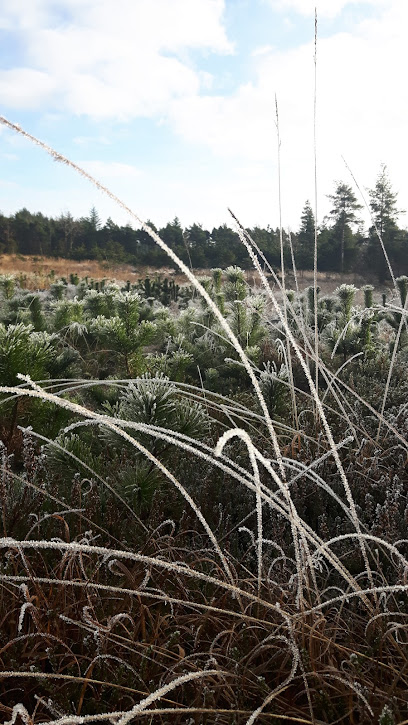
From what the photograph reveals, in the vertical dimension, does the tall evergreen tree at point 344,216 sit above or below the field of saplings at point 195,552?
above

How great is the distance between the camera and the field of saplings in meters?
1.18

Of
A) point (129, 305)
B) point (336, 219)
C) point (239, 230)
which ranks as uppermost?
point (336, 219)

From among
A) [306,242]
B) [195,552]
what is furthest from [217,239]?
[195,552]

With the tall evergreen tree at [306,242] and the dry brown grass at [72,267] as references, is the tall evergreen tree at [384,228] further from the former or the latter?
the dry brown grass at [72,267]

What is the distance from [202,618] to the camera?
1.44m

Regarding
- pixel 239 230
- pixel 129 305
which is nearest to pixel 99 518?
pixel 239 230

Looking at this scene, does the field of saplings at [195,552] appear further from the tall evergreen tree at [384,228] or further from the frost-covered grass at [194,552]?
the tall evergreen tree at [384,228]

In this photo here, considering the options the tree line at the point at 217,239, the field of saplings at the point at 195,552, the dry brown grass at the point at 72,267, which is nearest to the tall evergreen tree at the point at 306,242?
the tree line at the point at 217,239

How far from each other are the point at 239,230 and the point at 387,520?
3.76 feet

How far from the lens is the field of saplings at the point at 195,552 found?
1183 millimetres

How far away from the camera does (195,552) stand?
1841 mm

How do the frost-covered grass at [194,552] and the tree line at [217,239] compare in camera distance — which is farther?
the tree line at [217,239]

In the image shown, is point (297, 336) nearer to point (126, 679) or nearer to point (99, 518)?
point (99, 518)

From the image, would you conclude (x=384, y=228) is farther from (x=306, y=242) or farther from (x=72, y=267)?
(x=72, y=267)
